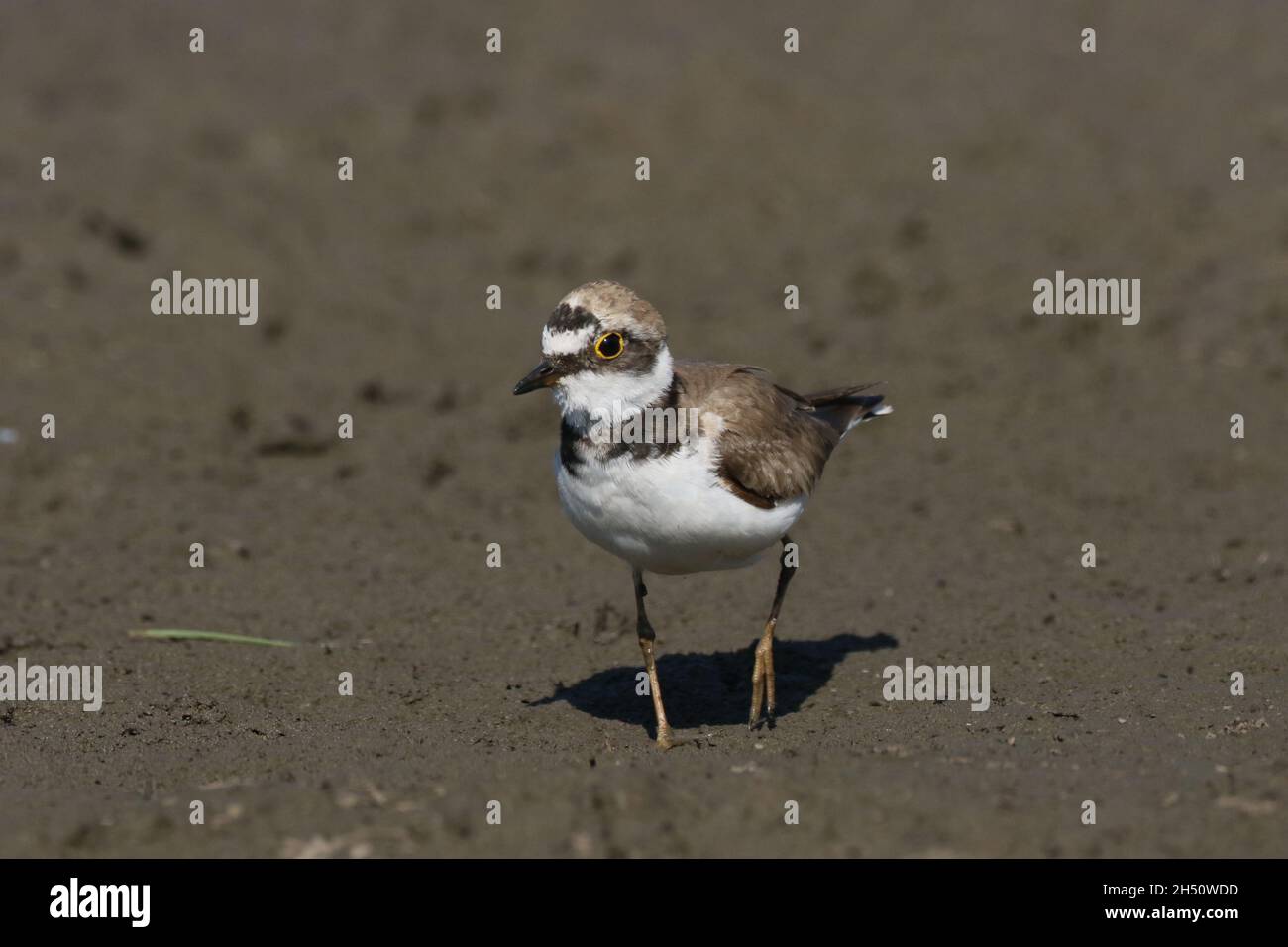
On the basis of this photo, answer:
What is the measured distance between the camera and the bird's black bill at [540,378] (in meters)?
7.70

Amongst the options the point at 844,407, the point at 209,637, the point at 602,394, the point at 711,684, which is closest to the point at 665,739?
the point at 711,684

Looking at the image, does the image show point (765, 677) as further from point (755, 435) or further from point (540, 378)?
point (540, 378)

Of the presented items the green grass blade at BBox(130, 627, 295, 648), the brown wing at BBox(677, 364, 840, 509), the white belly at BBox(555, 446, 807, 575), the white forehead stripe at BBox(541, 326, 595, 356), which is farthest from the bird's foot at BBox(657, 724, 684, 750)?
the green grass blade at BBox(130, 627, 295, 648)

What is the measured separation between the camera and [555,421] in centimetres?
1389

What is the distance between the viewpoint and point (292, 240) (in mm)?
17016

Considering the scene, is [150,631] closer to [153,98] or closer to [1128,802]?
[1128,802]

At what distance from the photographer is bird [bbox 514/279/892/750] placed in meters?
7.75

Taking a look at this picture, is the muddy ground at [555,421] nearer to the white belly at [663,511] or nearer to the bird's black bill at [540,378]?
the white belly at [663,511]

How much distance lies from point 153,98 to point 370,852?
49.4ft

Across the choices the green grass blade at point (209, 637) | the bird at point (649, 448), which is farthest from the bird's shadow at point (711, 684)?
the green grass blade at point (209, 637)

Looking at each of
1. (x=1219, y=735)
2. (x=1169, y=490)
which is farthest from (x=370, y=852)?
(x=1169, y=490)

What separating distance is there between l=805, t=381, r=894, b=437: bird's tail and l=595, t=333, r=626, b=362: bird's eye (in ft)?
6.52

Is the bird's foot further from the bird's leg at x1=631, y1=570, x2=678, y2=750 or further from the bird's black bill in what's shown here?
→ the bird's black bill

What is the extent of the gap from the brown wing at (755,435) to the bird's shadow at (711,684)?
119cm
